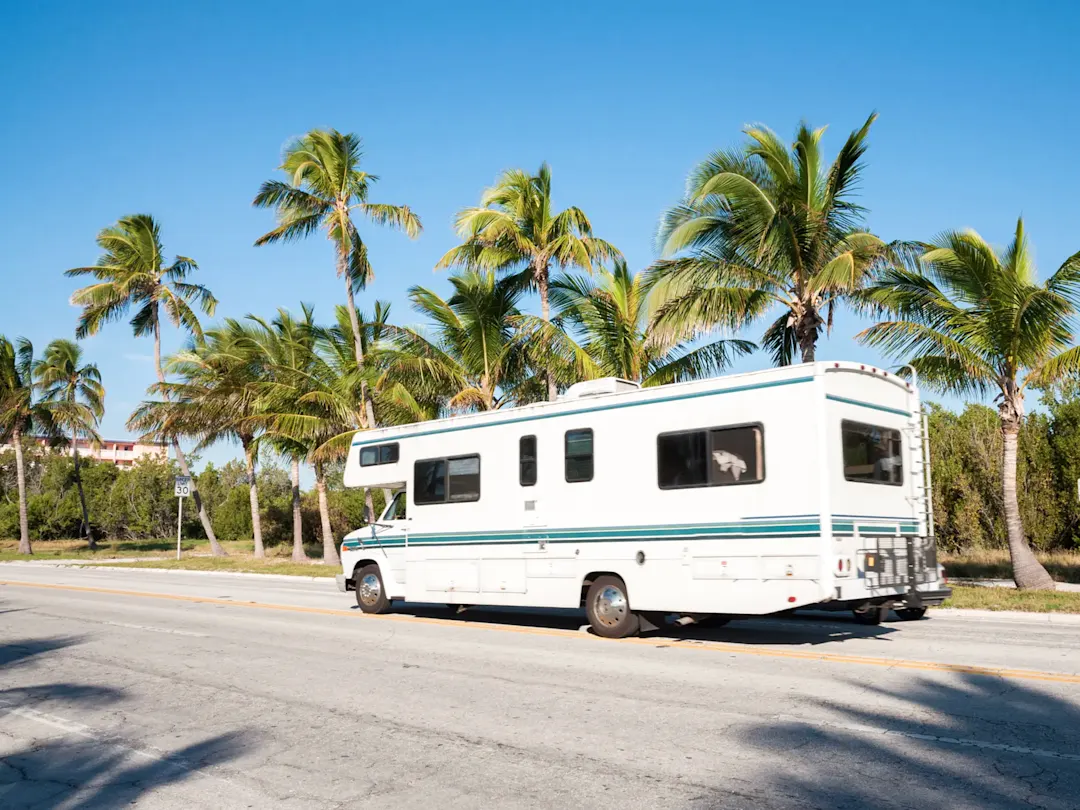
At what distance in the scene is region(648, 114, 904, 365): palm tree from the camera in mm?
18641

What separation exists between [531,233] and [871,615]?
14.2 metres

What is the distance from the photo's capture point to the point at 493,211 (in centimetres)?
2367

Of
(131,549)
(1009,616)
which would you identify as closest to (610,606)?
(1009,616)

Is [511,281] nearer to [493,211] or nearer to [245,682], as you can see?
[493,211]

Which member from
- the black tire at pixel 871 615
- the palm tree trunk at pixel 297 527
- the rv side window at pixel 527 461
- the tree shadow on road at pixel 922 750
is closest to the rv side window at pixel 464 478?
the rv side window at pixel 527 461

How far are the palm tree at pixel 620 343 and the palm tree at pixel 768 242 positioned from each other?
54.8 inches

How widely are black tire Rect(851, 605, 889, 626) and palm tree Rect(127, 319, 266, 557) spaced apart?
23.2 m

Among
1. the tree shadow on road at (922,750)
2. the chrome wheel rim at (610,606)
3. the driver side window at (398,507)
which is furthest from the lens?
the driver side window at (398,507)

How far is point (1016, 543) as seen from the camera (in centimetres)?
1700

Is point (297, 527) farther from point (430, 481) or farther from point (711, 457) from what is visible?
point (711, 457)

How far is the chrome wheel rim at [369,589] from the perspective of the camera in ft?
50.8

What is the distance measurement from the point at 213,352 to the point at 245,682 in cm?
3199

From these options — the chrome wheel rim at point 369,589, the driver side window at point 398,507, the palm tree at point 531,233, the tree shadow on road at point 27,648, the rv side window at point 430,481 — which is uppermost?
the palm tree at point 531,233

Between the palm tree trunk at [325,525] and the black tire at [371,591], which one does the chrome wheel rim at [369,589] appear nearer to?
the black tire at [371,591]
